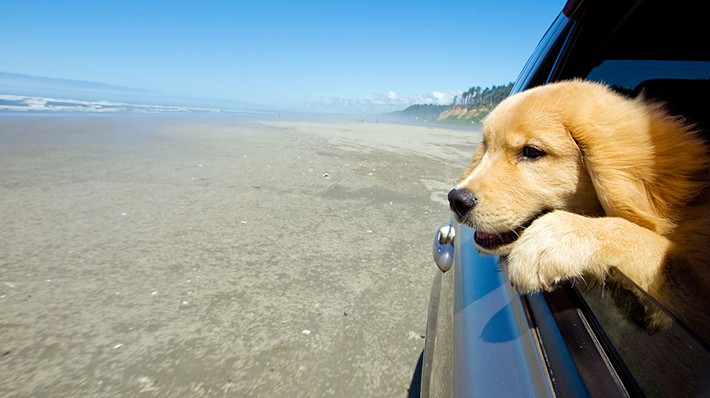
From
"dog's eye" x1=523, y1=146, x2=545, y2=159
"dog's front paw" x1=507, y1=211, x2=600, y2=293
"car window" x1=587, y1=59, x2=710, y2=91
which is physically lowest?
"dog's front paw" x1=507, y1=211, x2=600, y2=293

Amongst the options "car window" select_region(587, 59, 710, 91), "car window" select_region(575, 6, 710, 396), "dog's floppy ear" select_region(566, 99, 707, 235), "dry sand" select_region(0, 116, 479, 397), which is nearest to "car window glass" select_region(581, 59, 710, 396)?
"car window" select_region(575, 6, 710, 396)

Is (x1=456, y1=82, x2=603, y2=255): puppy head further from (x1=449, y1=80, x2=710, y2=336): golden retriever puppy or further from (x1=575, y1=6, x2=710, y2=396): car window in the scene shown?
(x1=575, y1=6, x2=710, y2=396): car window

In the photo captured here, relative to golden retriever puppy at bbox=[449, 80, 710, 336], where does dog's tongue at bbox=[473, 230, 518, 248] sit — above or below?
below

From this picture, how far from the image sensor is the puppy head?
1.43 metres

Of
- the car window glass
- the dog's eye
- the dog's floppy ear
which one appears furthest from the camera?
the dog's eye

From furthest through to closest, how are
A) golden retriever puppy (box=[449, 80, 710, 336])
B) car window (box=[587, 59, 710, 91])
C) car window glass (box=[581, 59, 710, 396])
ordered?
car window (box=[587, 59, 710, 91]), golden retriever puppy (box=[449, 80, 710, 336]), car window glass (box=[581, 59, 710, 396])

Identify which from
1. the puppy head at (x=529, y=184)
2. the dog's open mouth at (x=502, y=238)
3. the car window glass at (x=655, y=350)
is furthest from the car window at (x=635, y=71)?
the dog's open mouth at (x=502, y=238)

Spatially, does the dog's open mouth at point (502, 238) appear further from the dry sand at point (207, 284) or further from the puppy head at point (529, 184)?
the dry sand at point (207, 284)

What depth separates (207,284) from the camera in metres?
3.53

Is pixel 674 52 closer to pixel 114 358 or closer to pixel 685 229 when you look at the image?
pixel 685 229

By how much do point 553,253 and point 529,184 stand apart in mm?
486

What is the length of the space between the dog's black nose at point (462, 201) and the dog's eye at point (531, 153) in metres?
0.33

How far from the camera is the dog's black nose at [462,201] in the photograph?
1.47 metres

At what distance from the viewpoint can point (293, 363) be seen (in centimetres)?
254
